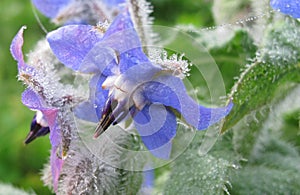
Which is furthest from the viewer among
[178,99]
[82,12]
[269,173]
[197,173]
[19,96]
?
[19,96]

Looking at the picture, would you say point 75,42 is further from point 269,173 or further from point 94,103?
point 269,173

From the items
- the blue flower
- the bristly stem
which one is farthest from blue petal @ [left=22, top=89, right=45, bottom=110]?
the blue flower

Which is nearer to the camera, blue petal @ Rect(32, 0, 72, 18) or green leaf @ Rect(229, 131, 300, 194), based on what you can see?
green leaf @ Rect(229, 131, 300, 194)

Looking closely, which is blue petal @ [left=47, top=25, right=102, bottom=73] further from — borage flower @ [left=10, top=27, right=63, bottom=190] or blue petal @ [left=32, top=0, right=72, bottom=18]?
blue petal @ [left=32, top=0, right=72, bottom=18]

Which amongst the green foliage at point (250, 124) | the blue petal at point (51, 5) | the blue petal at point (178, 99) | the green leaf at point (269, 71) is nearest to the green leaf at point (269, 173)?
the green foliage at point (250, 124)

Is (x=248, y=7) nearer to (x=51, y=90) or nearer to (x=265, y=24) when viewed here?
(x=265, y=24)

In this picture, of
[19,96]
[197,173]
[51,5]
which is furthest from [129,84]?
[19,96]
